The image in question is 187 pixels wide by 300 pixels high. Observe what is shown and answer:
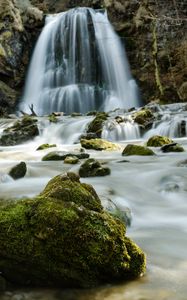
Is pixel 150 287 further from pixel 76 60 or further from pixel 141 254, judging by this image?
pixel 76 60

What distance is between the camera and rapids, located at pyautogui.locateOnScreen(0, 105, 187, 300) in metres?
2.75

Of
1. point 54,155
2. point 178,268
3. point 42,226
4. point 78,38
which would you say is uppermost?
point 78,38

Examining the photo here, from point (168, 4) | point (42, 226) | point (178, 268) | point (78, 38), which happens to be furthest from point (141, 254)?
point (78, 38)

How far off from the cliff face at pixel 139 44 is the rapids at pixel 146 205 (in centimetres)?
1413

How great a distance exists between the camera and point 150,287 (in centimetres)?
283

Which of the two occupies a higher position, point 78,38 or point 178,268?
point 78,38

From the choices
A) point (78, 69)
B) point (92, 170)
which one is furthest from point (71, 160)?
point (78, 69)

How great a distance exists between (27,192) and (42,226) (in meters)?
2.72

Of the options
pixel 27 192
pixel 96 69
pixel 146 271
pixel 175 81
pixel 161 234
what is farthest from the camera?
pixel 96 69

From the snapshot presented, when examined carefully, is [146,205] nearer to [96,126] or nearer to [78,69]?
[96,126]

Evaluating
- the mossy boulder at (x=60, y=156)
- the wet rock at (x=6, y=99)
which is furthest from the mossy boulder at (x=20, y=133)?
the wet rock at (x=6, y=99)

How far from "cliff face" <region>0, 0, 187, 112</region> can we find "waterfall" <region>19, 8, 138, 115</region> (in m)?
0.70

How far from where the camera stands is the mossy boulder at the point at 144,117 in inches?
637

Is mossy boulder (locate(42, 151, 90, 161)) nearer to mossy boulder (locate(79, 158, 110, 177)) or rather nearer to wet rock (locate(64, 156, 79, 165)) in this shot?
wet rock (locate(64, 156, 79, 165))
